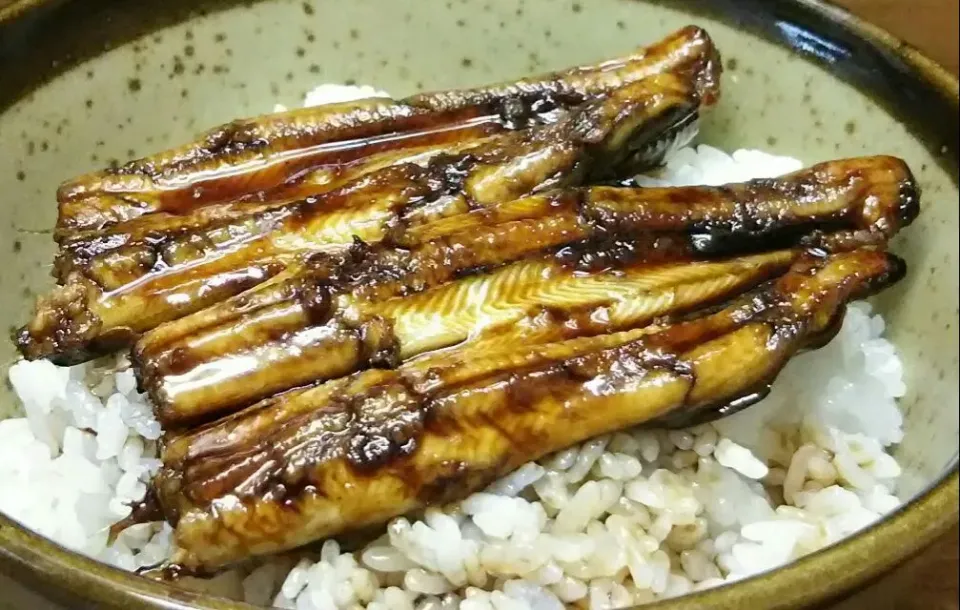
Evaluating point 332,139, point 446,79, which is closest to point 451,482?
point 332,139

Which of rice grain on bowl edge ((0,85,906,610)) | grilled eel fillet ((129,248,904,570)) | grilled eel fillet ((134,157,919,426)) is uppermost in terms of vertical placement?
grilled eel fillet ((134,157,919,426))

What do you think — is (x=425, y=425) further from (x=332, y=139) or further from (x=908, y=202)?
(x=908, y=202)

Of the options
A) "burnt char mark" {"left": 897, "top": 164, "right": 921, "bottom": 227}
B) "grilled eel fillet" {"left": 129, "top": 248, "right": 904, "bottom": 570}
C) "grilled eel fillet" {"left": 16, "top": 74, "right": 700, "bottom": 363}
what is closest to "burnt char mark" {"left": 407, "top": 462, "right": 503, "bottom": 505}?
"grilled eel fillet" {"left": 129, "top": 248, "right": 904, "bottom": 570}

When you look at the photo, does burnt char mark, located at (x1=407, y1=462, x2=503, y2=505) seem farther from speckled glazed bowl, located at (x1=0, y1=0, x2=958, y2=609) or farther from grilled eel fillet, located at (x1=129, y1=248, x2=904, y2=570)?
speckled glazed bowl, located at (x1=0, y1=0, x2=958, y2=609)

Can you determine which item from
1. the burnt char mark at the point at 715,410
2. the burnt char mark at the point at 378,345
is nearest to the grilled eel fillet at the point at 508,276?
the burnt char mark at the point at 378,345

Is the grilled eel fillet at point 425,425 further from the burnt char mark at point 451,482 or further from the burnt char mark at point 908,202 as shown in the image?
the burnt char mark at point 908,202
